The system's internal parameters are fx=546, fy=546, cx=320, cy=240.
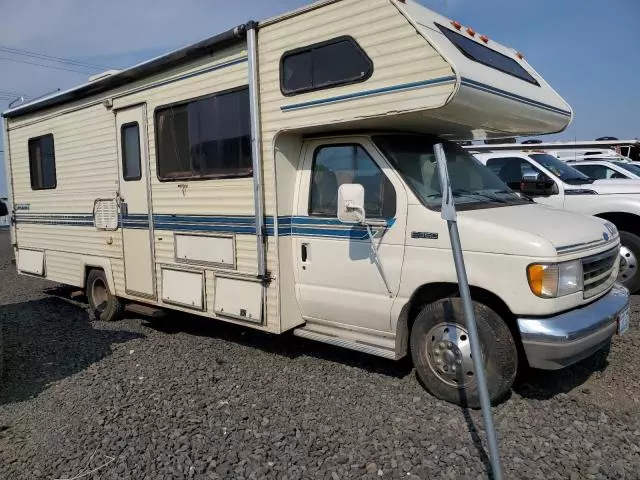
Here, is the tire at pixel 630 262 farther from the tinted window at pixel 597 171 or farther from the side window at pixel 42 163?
the side window at pixel 42 163

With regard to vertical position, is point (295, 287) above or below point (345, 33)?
below

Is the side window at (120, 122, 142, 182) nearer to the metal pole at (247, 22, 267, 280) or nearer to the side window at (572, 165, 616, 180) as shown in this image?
the metal pole at (247, 22, 267, 280)

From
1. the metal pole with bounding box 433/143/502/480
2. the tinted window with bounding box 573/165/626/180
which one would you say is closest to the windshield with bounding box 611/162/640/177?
the tinted window with bounding box 573/165/626/180

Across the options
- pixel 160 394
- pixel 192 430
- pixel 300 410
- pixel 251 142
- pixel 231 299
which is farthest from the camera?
pixel 231 299

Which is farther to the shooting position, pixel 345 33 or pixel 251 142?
pixel 251 142

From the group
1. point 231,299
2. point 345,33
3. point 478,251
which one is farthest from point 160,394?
point 345,33

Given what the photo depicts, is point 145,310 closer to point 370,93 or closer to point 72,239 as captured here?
point 72,239

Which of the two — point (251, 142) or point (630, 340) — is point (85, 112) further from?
point (630, 340)

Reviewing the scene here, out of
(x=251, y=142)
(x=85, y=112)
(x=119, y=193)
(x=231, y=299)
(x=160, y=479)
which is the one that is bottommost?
(x=160, y=479)

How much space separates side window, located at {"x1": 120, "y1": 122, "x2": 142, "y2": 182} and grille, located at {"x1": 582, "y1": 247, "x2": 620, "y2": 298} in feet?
15.0

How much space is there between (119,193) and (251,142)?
2315 millimetres

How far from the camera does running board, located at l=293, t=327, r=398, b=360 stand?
436 centimetres

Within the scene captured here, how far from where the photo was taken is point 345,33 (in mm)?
4172

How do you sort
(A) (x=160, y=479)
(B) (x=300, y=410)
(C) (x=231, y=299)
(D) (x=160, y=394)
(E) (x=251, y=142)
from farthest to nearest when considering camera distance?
(C) (x=231, y=299) → (E) (x=251, y=142) → (D) (x=160, y=394) → (B) (x=300, y=410) → (A) (x=160, y=479)
